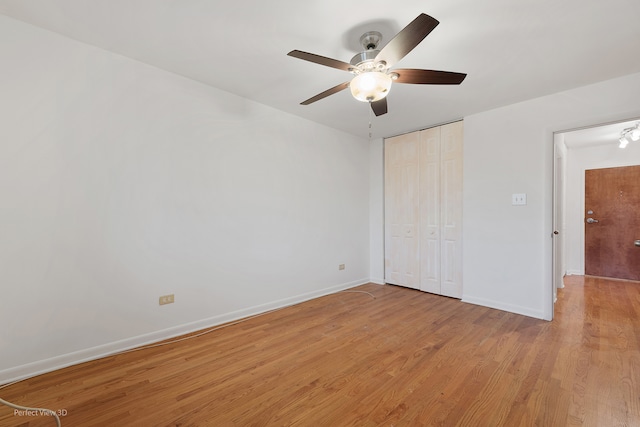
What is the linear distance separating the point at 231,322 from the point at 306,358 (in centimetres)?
109

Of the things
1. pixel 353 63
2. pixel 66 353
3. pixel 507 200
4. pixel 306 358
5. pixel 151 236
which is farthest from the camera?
pixel 507 200

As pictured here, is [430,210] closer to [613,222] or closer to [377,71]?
[377,71]

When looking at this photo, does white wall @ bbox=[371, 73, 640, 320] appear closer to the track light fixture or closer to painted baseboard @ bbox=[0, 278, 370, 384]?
the track light fixture

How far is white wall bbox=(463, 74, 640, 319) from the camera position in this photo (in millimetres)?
2705

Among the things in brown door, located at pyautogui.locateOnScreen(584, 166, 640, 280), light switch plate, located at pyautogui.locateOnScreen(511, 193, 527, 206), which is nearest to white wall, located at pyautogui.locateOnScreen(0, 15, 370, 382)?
light switch plate, located at pyautogui.locateOnScreen(511, 193, 527, 206)

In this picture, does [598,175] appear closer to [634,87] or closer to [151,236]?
[634,87]

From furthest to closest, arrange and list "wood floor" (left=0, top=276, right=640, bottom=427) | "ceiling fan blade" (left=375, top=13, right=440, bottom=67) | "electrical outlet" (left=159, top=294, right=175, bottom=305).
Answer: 1. "electrical outlet" (left=159, top=294, right=175, bottom=305)
2. "wood floor" (left=0, top=276, right=640, bottom=427)
3. "ceiling fan blade" (left=375, top=13, right=440, bottom=67)

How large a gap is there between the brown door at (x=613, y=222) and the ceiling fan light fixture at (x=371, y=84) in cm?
542

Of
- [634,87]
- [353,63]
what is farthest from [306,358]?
[634,87]

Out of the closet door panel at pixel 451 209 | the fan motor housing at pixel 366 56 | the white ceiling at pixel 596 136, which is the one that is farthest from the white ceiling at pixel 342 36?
the white ceiling at pixel 596 136

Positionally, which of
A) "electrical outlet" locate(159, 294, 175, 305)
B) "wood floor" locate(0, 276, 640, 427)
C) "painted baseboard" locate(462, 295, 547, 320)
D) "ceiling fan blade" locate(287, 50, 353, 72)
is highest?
"ceiling fan blade" locate(287, 50, 353, 72)

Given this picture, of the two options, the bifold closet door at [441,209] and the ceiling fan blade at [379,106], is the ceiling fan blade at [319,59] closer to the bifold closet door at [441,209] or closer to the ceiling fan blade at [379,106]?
the ceiling fan blade at [379,106]

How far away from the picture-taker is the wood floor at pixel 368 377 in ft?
4.99

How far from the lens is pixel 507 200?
3.15 m
